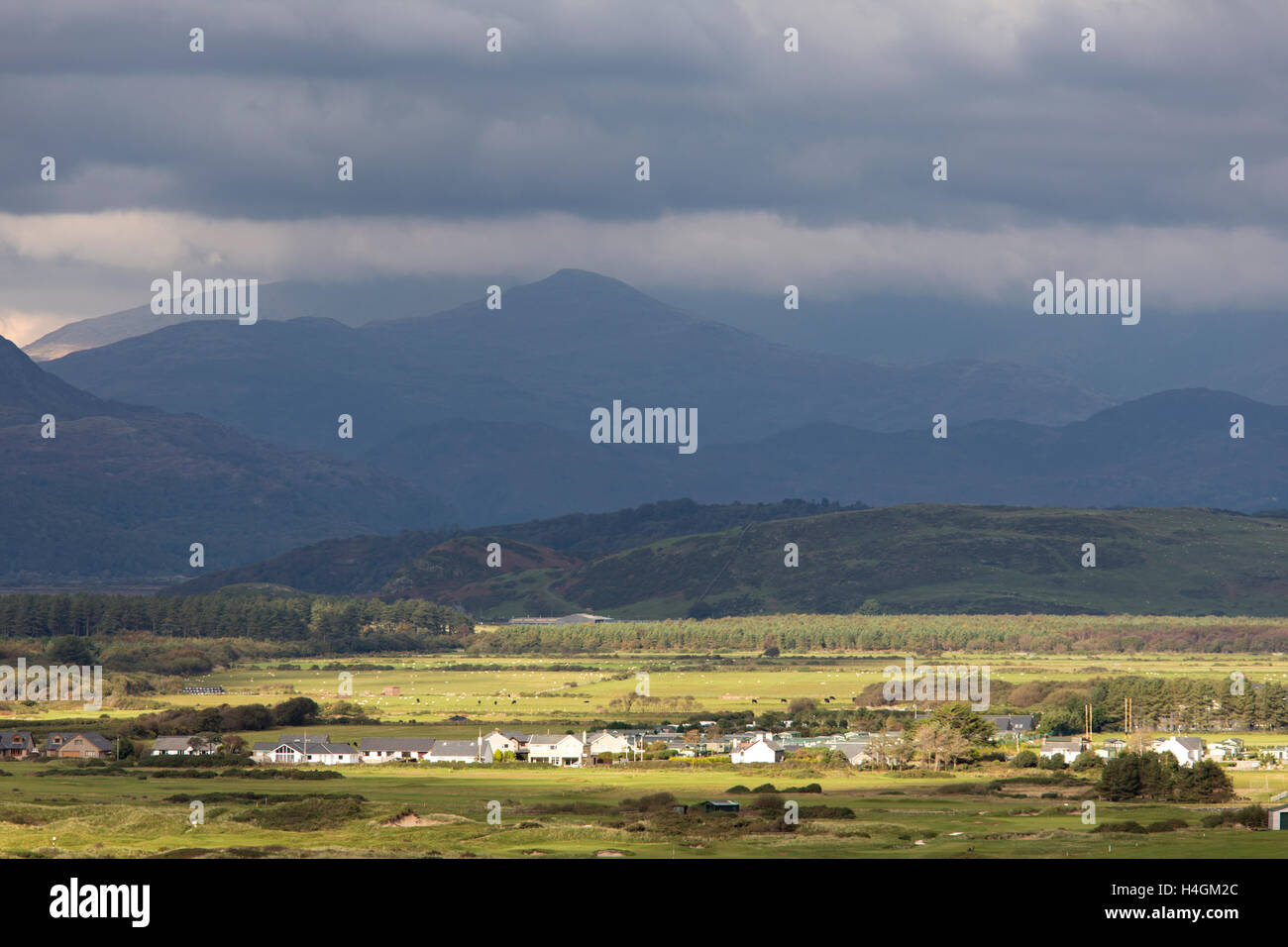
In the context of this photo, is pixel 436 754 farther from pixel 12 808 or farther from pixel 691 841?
pixel 691 841

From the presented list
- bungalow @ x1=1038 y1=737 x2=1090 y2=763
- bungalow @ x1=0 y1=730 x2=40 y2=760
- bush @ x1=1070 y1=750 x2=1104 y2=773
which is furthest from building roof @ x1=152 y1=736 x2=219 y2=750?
bush @ x1=1070 y1=750 x2=1104 y2=773

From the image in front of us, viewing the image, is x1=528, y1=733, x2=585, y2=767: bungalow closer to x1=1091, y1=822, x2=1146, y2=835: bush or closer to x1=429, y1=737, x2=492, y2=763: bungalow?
x1=429, y1=737, x2=492, y2=763: bungalow

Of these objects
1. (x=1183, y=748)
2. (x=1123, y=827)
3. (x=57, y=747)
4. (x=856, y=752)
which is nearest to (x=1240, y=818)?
(x=1123, y=827)

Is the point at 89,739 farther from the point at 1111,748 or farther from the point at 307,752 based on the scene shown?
the point at 1111,748

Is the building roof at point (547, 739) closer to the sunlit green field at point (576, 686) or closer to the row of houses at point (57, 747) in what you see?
the sunlit green field at point (576, 686)

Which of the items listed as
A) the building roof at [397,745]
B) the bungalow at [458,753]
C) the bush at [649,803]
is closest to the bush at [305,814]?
the bush at [649,803]
